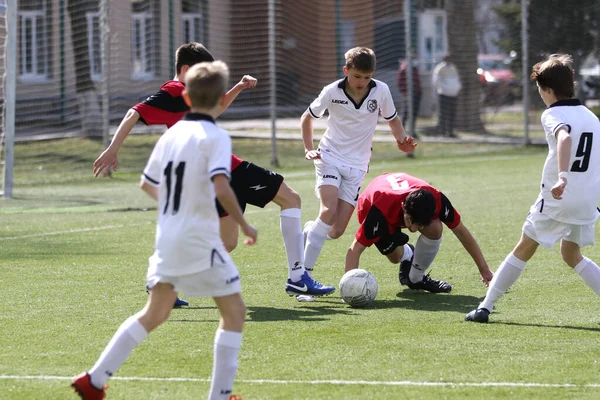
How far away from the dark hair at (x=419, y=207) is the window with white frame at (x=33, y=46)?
1784 centimetres

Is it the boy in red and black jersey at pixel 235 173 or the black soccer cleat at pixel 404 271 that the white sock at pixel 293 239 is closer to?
the boy in red and black jersey at pixel 235 173

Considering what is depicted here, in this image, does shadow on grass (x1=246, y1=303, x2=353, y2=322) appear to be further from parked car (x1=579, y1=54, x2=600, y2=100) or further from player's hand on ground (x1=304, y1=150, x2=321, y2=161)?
parked car (x1=579, y1=54, x2=600, y2=100)

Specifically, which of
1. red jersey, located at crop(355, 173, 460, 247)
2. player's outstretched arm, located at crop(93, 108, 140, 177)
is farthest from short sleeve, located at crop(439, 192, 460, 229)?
player's outstretched arm, located at crop(93, 108, 140, 177)

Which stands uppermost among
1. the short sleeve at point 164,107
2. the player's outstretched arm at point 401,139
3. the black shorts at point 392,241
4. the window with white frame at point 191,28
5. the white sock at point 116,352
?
the window with white frame at point 191,28

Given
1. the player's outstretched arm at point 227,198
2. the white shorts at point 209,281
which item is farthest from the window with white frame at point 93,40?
the player's outstretched arm at point 227,198

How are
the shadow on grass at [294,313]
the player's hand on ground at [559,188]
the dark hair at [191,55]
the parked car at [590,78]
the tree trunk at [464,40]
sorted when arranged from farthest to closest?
the parked car at [590,78] < the tree trunk at [464,40] < the dark hair at [191,55] < the shadow on grass at [294,313] < the player's hand on ground at [559,188]

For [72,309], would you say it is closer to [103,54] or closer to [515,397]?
[515,397]

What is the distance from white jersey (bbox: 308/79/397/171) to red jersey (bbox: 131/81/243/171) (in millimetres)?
1262

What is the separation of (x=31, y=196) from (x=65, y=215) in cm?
253

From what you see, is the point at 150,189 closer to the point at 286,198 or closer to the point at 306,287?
the point at 286,198

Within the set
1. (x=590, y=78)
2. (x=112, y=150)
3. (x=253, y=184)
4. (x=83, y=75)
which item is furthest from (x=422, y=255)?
(x=590, y=78)

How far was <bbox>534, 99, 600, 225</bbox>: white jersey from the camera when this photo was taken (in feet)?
19.5

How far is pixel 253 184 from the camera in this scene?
271 inches

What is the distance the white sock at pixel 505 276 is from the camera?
618 cm
